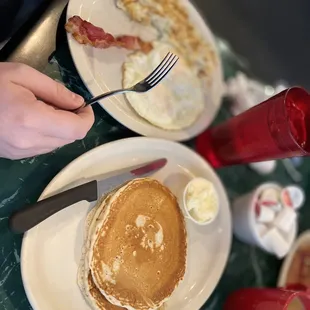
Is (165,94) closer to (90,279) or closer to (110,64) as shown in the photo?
(110,64)

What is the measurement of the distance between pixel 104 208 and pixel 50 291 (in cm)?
20

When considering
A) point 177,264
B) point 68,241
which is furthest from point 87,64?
point 177,264

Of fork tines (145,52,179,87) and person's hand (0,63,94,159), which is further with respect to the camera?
fork tines (145,52,179,87)

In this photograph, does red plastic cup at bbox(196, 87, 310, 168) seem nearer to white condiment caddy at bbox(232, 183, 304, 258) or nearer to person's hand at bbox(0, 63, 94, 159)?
white condiment caddy at bbox(232, 183, 304, 258)

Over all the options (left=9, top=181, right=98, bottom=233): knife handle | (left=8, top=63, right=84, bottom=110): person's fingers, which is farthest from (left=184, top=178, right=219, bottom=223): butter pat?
(left=8, top=63, right=84, bottom=110): person's fingers

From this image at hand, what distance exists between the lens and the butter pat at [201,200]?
1202 millimetres

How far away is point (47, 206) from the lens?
1.00 m

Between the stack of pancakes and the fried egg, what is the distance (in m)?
0.19

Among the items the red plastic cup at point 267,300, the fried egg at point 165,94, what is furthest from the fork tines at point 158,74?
the red plastic cup at point 267,300

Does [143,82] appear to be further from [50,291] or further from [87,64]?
[50,291]

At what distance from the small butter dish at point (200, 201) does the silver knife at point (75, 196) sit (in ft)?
0.29

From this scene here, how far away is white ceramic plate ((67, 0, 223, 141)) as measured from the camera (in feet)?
3.72

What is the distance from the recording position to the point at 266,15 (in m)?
2.66

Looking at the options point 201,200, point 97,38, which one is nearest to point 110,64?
point 97,38
